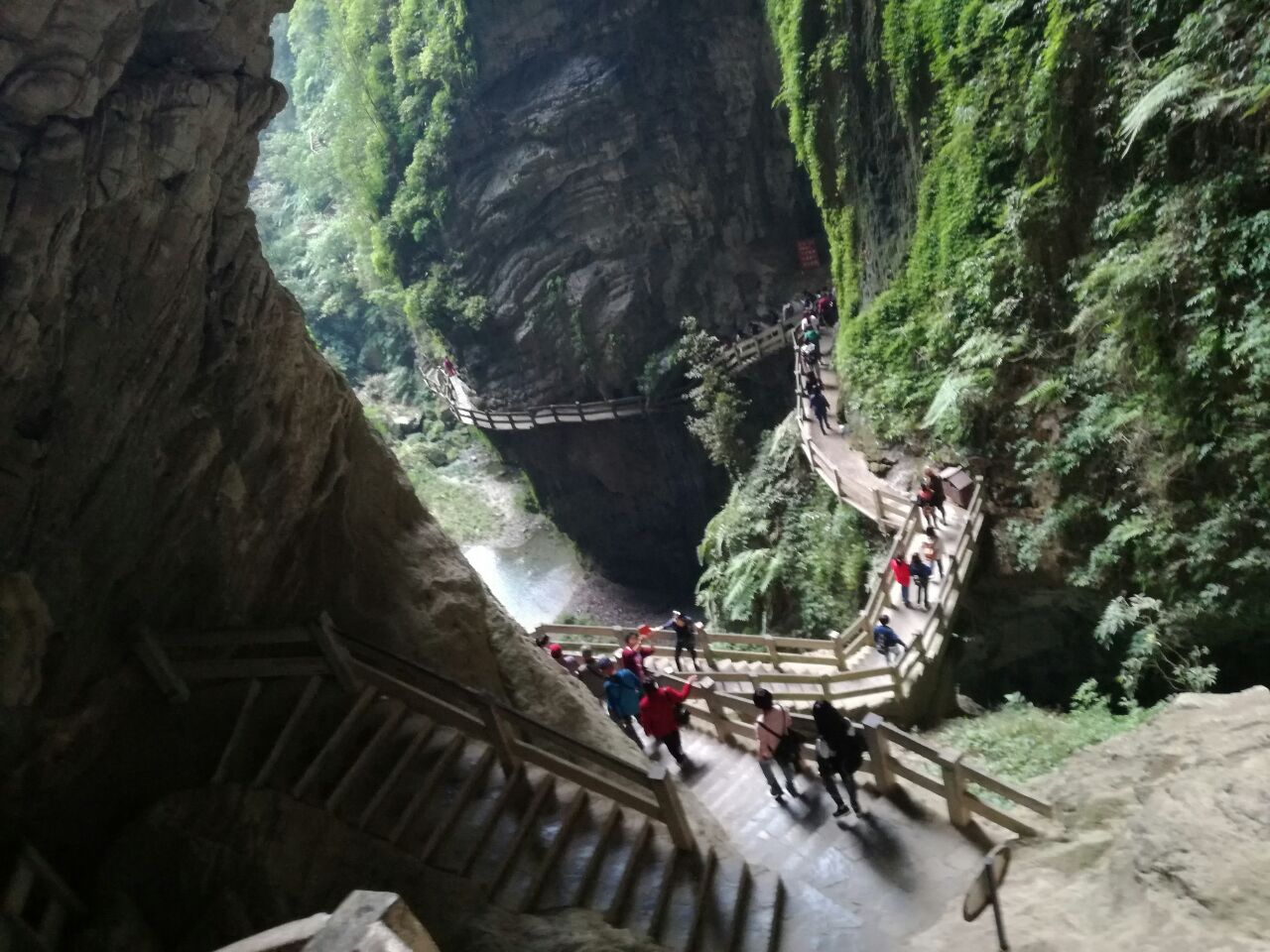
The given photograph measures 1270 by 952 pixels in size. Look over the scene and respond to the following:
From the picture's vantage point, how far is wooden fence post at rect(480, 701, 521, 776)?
702cm

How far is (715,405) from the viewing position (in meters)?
22.9

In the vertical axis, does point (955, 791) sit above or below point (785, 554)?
above

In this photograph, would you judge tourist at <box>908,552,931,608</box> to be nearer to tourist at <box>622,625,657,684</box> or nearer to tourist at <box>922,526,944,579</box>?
tourist at <box>922,526,944,579</box>

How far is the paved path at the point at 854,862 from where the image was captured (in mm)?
6398

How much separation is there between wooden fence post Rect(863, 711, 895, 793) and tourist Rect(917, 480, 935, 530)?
19.2ft

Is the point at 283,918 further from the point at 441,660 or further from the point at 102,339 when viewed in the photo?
the point at 102,339

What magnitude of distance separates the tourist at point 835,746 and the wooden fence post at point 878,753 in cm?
9

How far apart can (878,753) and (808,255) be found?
874 inches

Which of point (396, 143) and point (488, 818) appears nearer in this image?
point (488, 818)

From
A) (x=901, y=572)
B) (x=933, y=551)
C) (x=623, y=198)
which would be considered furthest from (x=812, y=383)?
(x=623, y=198)

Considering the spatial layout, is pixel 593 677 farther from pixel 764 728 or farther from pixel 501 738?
pixel 501 738

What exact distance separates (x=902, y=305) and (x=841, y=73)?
6069 millimetres

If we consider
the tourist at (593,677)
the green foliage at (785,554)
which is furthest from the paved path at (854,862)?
the green foliage at (785,554)

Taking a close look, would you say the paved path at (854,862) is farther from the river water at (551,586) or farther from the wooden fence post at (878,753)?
the river water at (551,586)
